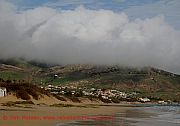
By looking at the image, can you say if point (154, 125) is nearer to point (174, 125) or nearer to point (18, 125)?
point (174, 125)

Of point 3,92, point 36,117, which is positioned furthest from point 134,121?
point 3,92

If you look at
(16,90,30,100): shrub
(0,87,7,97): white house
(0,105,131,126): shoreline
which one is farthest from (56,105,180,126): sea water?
(0,87,7,97): white house

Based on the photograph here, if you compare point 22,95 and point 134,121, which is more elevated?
point 22,95

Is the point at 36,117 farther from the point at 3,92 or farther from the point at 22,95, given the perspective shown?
the point at 22,95

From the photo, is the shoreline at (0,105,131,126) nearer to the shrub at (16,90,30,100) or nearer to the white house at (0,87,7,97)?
the white house at (0,87,7,97)

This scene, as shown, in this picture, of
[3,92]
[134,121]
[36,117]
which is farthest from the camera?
[3,92]

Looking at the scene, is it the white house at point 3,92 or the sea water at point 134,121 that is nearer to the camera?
the sea water at point 134,121

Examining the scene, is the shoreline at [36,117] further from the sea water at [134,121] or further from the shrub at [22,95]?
the shrub at [22,95]

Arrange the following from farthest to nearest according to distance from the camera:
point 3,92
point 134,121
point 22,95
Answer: point 22,95 < point 3,92 < point 134,121

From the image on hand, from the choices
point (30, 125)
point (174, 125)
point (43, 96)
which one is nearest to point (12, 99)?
point (43, 96)

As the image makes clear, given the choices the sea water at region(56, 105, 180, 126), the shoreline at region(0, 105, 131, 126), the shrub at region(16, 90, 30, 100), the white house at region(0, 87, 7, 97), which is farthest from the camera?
the shrub at region(16, 90, 30, 100)

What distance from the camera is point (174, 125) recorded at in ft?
115

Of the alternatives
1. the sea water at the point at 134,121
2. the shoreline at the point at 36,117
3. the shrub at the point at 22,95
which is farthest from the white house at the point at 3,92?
the sea water at the point at 134,121

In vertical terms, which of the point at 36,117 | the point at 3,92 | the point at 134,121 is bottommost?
the point at 134,121
